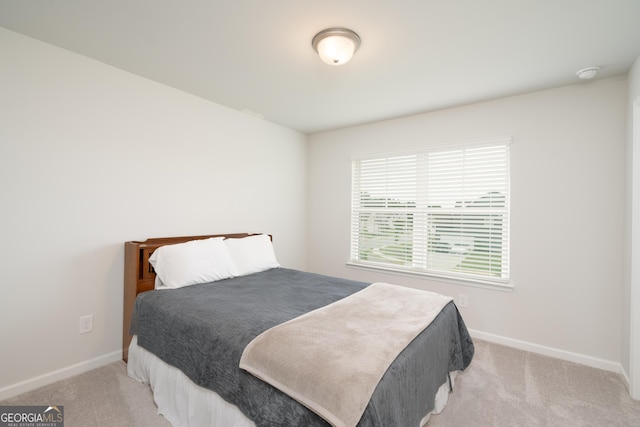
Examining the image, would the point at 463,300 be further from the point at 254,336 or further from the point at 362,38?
the point at 362,38

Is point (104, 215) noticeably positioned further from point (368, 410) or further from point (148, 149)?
point (368, 410)

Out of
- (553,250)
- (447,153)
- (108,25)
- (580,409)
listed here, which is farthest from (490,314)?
(108,25)

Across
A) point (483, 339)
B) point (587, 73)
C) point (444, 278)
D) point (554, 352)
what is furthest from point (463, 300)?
point (587, 73)

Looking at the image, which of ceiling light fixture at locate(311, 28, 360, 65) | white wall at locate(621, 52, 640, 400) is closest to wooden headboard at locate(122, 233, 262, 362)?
ceiling light fixture at locate(311, 28, 360, 65)

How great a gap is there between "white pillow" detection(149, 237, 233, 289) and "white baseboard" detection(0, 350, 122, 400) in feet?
2.42

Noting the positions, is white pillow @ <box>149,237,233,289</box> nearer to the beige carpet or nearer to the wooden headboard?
the wooden headboard

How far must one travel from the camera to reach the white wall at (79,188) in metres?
2.03

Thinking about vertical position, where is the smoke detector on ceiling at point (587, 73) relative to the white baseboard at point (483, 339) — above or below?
above

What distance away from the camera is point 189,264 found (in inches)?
98.9

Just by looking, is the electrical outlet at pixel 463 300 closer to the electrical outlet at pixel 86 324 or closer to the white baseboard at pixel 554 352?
the white baseboard at pixel 554 352

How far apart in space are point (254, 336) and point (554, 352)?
2.81m

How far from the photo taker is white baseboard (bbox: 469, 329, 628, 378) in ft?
8.14

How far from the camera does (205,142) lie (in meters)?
3.18

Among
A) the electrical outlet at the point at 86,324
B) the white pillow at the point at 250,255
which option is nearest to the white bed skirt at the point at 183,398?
the electrical outlet at the point at 86,324
